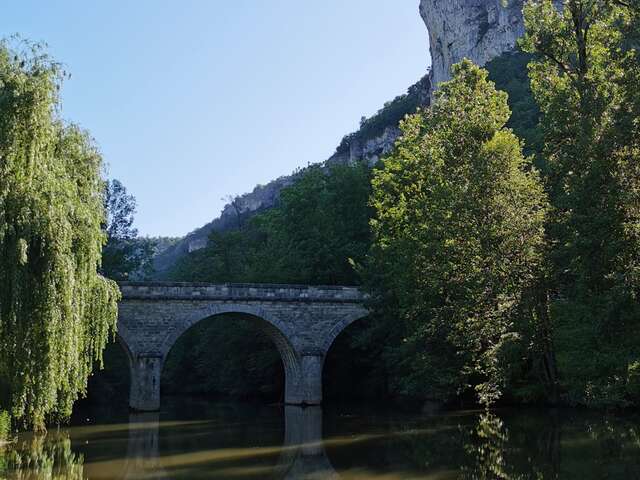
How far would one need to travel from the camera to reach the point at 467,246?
1811 centimetres

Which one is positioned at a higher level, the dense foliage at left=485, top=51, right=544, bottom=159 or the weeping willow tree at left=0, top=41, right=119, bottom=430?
the dense foliage at left=485, top=51, right=544, bottom=159

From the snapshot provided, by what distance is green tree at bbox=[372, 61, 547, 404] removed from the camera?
57.5 feet

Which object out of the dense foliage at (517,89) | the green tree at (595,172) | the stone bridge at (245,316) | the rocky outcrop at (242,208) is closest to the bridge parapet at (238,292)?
the stone bridge at (245,316)

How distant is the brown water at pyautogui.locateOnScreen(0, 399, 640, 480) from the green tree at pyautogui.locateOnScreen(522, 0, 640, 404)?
170 centimetres

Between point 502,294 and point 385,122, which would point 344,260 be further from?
point 385,122

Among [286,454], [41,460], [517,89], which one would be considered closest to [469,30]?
[517,89]

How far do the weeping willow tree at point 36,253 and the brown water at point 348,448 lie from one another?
1.65 metres

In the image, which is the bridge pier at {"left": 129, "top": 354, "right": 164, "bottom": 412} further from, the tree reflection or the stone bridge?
the tree reflection

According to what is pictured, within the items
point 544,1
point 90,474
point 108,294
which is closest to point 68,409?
point 90,474

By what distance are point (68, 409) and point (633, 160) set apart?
10.6 m

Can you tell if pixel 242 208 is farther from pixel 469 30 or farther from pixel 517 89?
pixel 517 89

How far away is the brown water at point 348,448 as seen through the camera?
11227 mm

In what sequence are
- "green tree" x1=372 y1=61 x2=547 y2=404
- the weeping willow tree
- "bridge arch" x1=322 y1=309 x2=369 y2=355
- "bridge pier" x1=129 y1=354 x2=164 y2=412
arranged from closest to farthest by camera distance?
the weeping willow tree
"green tree" x1=372 y1=61 x2=547 y2=404
"bridge pier" x1=129 y1=354 x2=164 y2=412
"bridge arch" x1=322 y1=309 x2=369 y2=355


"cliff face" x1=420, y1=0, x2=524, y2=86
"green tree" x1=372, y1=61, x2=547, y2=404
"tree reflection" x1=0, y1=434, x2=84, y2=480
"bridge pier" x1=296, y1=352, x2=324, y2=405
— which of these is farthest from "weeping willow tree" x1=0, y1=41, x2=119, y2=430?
"cliff face" x1=420, y1=0, x2=524, y2=86
